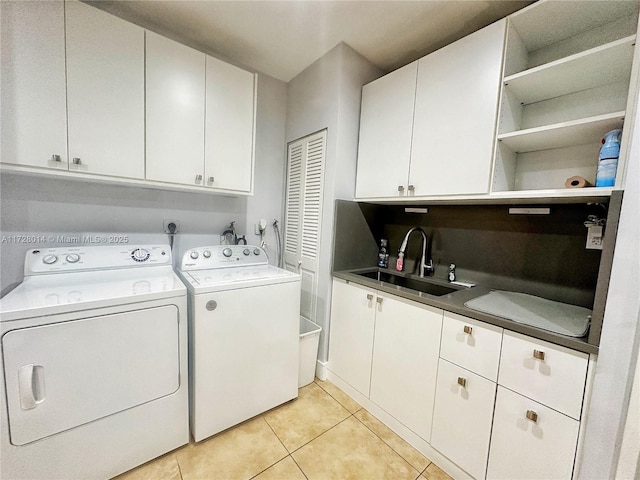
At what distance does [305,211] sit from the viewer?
226 centimetres

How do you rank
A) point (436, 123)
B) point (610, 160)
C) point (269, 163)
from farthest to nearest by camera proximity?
1. point (269, 163)
2. point (436, 123)
3. point (610, 160)

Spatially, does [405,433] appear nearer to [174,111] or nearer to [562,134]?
[562,134]

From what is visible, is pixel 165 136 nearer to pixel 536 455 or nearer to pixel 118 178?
pixel 118 178

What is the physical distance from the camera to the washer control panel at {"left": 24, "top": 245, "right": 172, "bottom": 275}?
137 cm

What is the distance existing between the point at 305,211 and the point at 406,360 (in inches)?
55.7

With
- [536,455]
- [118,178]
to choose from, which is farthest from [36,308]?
[536,455]

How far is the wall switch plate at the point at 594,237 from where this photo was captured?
50.5 inches

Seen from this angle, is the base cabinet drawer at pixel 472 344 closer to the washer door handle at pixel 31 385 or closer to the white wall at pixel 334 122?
the white wall at pixel 334 122

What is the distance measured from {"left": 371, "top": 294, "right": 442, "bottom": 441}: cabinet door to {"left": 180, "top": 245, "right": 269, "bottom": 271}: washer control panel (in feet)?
3.53

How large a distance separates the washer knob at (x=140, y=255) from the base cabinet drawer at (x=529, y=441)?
2.18 meters

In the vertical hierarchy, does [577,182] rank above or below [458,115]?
below

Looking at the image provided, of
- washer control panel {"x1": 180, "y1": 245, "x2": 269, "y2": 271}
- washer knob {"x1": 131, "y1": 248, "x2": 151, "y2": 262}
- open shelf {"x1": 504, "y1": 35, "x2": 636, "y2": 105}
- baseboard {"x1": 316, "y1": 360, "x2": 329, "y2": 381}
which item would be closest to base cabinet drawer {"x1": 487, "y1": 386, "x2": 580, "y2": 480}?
baseboard {"x1": 316, "y1": 360, "x2": 329, "y2": 381}

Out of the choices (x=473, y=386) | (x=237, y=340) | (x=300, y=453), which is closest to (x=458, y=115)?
(x=473, y=386)

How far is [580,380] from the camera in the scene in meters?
0.95
